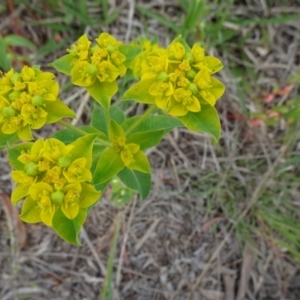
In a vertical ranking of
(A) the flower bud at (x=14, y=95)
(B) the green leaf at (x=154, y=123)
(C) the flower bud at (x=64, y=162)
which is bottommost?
(B) the green leaf at (x=154, y=123)

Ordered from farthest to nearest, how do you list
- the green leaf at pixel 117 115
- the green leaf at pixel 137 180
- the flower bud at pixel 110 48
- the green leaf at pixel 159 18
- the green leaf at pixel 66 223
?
the green leaf at pixel 159 18, the green leaf at pixel 117 115, the green leaf at pixel 137 180, the flower bud at pixel 110 48, the green leaf at pixel 66 223

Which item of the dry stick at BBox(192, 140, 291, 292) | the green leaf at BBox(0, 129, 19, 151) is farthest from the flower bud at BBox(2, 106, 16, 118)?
the dry stick at BBox(192, 140, 291, 292)

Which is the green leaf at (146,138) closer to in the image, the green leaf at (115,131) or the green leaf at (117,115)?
the green leaf at (115,131)

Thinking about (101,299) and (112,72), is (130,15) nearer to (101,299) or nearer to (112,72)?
(112,72)

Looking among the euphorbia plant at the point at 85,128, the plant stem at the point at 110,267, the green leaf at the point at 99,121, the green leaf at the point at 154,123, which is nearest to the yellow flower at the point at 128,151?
the euphorbia plant at the point at 85,128

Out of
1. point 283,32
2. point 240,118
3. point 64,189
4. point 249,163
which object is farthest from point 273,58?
point 64,189

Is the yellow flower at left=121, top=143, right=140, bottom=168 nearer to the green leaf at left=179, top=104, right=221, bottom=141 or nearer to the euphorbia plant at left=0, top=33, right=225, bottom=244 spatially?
the euphorbia plant at left=0, top=33, right=225, bottom=244
